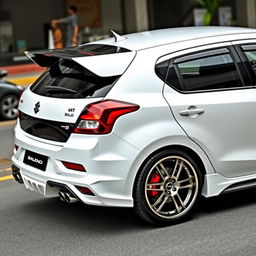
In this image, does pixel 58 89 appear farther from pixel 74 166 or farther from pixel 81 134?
pixel 74 166

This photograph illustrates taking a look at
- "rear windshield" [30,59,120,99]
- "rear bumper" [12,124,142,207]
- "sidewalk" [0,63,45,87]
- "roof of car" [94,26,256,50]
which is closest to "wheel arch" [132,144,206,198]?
"rear bumper" [12,124,142,207]

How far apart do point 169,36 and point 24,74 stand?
1260 cm

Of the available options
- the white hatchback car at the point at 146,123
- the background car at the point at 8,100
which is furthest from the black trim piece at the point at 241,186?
the background car at the point at 8,100

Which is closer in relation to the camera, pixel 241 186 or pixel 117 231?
pixel 117 231

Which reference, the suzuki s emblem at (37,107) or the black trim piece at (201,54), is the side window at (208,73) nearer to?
the black trim piece at (201,54)

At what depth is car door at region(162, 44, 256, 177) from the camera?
221 inches

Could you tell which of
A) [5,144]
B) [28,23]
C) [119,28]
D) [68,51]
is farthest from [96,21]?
[68,51]

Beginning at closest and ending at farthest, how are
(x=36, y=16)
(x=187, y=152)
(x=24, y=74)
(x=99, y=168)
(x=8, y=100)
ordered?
1. (x=99, y=168)
2. (x=187, y=152)
3. (x=8, y=100)
4. (x=24, y=74)
5. (x=36, y=16)

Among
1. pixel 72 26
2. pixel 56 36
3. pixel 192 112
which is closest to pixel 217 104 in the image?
pixel 192 112

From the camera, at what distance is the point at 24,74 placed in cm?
1819

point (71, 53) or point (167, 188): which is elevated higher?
point (71, 53)

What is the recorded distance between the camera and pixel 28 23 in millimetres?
23266

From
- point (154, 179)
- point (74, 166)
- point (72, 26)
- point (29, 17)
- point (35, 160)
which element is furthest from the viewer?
point (29, 17)

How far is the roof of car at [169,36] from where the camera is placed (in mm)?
5816
